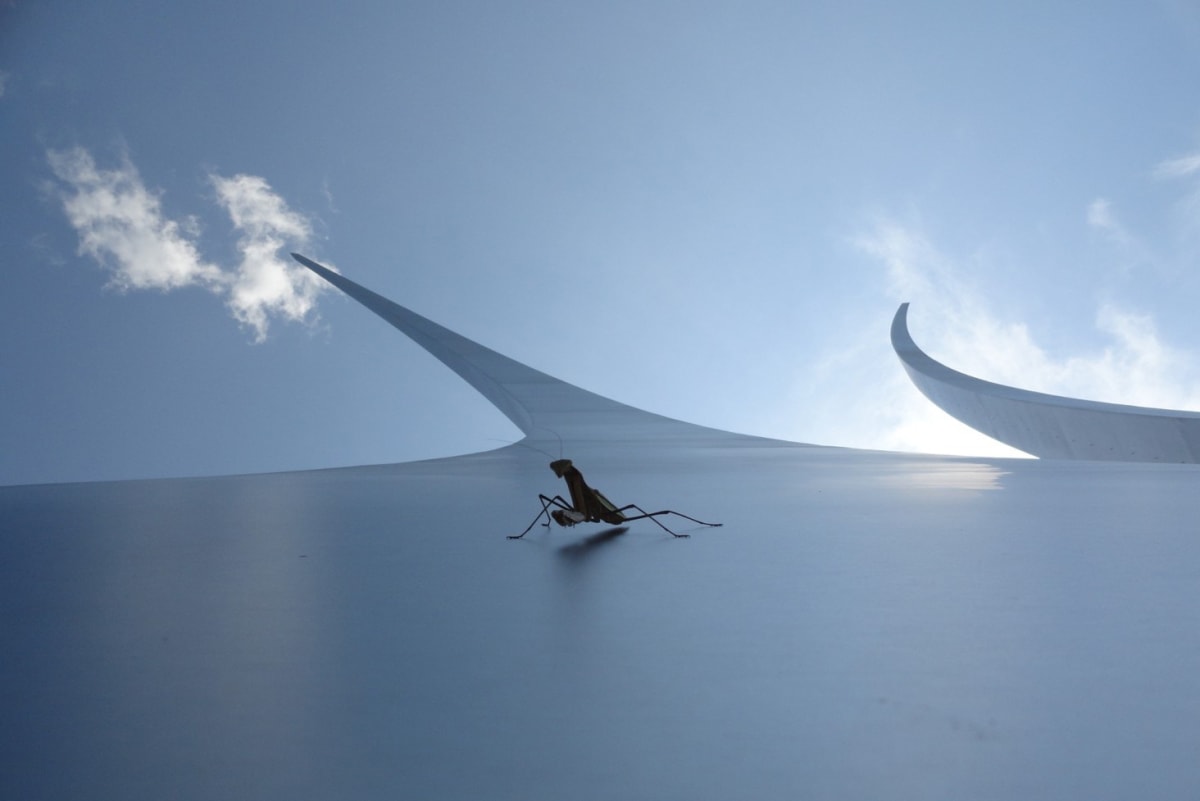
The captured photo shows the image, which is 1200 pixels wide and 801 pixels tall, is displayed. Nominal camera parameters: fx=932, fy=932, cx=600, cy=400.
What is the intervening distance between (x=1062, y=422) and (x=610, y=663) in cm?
889

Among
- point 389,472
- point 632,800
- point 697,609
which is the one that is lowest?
point 632,800

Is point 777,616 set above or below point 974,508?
below

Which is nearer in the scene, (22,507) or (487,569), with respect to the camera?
(487,569)

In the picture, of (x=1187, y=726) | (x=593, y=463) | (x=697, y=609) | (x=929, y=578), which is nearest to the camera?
(x=1187, y=726)

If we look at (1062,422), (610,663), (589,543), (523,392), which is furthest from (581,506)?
(523,392)

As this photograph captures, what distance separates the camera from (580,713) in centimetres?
78

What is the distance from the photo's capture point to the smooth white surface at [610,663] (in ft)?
2.19

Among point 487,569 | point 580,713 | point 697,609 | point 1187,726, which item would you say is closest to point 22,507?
point 487,569

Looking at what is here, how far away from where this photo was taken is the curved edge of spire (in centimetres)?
910

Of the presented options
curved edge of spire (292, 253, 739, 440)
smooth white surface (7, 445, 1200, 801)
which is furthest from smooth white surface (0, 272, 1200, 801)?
curved edge of spire (292, 253, 739, 440)

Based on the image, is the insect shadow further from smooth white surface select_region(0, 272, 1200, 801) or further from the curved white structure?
the curved white structure

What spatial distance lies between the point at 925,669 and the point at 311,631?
0.69 metres

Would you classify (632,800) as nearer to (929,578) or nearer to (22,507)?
(929,578)

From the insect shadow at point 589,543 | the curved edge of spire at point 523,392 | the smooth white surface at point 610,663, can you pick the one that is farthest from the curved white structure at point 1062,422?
the smooth white surface at point 610,663
